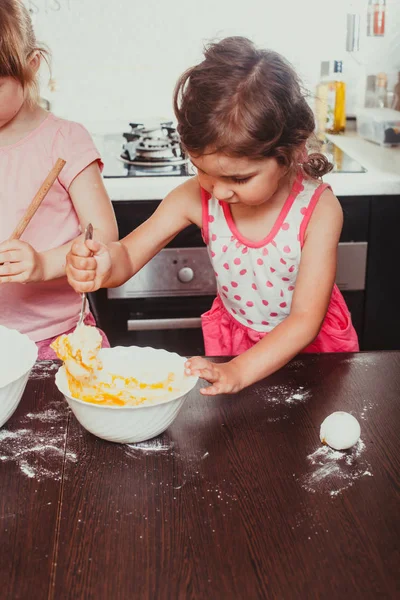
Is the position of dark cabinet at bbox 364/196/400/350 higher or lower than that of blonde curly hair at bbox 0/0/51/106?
lower

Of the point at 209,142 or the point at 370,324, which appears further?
the point at 370,324

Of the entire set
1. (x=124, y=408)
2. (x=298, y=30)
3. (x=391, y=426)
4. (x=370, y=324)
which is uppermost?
(x=298, y=30)

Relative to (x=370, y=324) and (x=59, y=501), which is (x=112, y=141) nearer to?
(x=370, y=324)

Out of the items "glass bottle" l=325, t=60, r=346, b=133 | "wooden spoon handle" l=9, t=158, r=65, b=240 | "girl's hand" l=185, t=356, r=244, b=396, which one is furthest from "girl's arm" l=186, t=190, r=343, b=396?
"glass bottle" l=325, t=60, r=346, b=133

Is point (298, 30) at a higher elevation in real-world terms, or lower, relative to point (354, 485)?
higher

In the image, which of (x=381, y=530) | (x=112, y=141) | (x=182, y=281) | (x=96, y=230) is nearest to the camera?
Result: (x=381, y=530)

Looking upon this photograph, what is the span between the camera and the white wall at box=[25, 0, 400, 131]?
2.35 metres

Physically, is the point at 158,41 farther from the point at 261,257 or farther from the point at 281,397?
the point at 281,397

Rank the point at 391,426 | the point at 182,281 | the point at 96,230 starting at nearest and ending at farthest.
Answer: the point at 391,426
the point at 96,230
the point at 182,281

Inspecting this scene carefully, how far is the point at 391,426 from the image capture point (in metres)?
1.03

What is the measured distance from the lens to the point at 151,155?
81.8 inches

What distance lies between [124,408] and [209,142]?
43 cm

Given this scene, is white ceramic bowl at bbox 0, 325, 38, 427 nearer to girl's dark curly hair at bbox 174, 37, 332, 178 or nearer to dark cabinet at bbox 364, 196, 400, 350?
girl's dark curly hair at bbox 174, 37, 332, 178

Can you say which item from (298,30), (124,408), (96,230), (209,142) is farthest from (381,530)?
(298,30)
